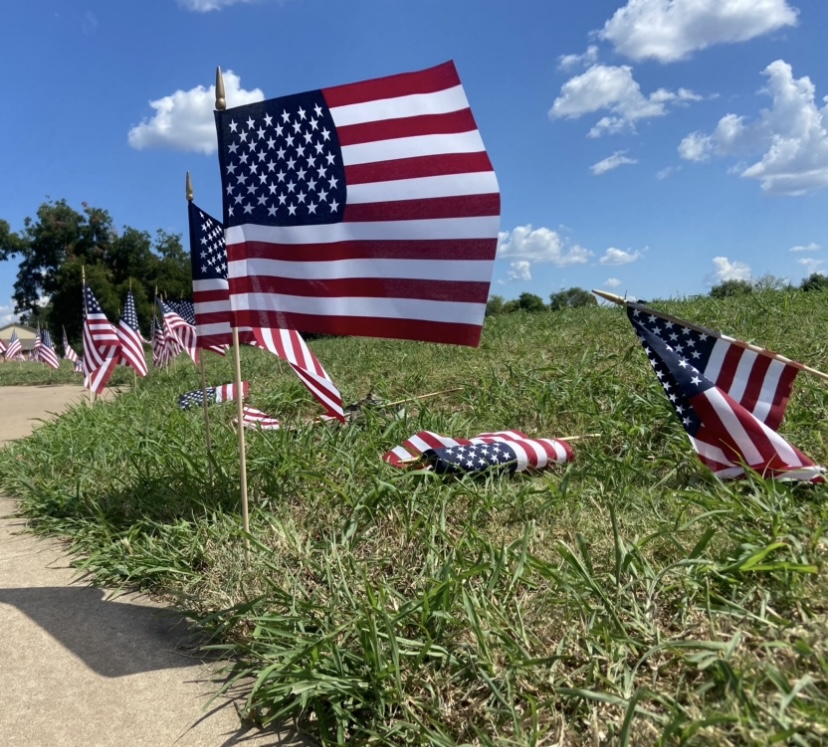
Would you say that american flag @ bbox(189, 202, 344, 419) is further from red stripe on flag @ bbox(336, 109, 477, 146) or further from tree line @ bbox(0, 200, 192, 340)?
tree line @ bbox(0, 200, 192, 340)

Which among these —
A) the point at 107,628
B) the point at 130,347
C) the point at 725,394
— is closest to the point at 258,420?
the point at 107,628

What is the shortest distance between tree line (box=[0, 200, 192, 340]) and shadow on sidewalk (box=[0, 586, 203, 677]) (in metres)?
29.7

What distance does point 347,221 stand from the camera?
9.57 ft

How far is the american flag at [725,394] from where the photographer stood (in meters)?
3.18

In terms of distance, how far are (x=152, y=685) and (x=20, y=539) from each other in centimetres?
219

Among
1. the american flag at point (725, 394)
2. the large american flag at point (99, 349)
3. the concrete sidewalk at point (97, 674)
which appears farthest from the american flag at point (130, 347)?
the american flag at point (725, 394)

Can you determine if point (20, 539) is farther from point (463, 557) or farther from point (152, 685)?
point (463, 557)

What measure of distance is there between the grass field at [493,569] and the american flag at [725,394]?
0.15 meters

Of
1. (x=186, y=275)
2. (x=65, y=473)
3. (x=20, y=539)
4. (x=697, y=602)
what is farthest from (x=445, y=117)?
(x=186, y=275)

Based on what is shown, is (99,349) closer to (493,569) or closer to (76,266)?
(493,569)

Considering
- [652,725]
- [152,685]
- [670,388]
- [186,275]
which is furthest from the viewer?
[186,275]

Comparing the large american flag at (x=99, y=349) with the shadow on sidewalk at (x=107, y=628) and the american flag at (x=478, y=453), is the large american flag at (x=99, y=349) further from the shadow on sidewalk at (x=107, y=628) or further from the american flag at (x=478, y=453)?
the american flag at (x=478, y=453)

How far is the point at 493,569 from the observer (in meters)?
2.46

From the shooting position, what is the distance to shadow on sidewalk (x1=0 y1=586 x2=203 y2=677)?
2.55m
